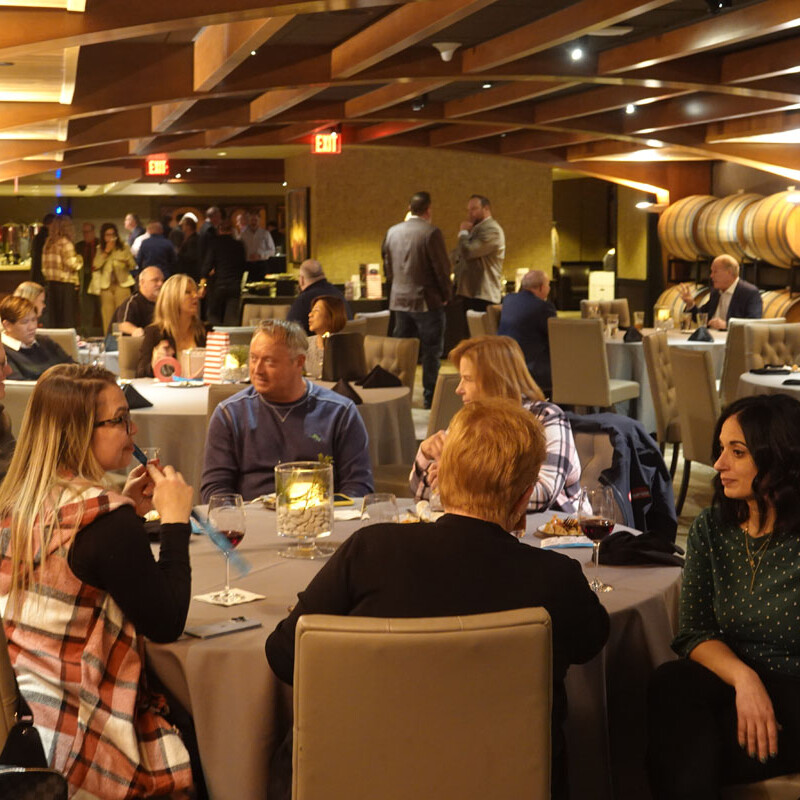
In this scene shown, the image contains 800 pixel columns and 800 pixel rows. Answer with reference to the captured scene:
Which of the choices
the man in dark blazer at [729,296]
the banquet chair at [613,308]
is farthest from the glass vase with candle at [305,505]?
the banquet chair at [613,308]

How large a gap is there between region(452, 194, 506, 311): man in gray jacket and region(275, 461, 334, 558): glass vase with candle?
997 centimetres

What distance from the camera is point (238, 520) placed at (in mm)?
2730

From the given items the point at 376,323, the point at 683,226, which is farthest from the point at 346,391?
the point at 683,226

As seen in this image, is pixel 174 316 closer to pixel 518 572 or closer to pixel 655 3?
pixel 655 3

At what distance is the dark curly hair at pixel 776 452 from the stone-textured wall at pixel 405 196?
14.0 m

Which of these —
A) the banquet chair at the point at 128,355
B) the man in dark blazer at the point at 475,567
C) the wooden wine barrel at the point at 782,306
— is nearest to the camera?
the man in dark blazer at the point at 475,567

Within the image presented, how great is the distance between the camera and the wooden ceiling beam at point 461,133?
1430 cm

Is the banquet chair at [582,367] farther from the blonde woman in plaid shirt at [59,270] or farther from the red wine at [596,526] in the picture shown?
the blonde woman in plaid shirt at [59,270]

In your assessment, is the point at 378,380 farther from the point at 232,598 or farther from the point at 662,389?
the point at 232,598

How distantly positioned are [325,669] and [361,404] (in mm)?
4157

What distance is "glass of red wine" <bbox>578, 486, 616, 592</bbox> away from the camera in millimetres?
2777

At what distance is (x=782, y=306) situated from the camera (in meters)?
12.2

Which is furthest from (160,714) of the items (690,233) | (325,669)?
(690,233)

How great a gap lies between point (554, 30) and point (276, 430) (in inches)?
159
